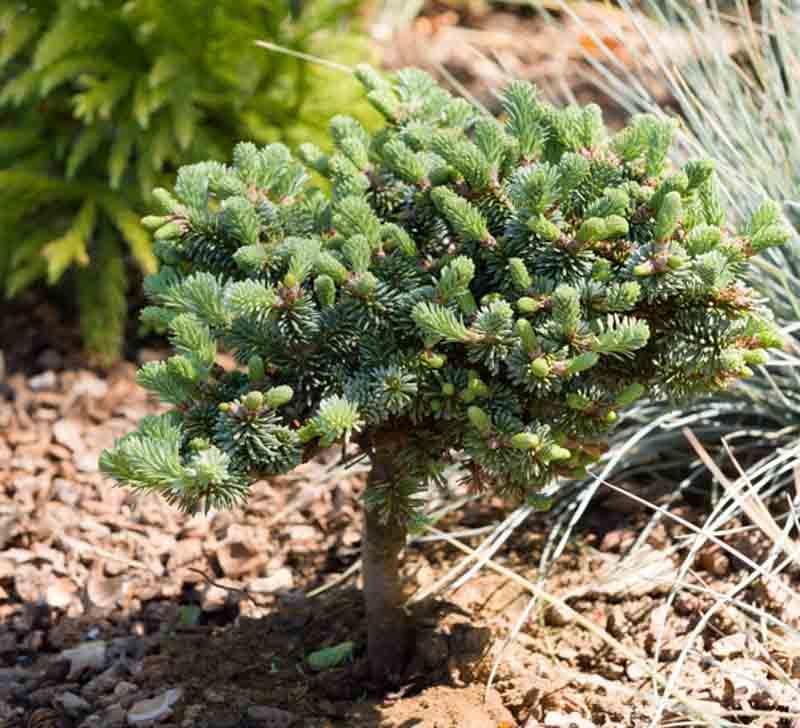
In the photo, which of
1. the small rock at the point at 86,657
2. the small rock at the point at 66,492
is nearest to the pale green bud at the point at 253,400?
the small rock at the point at 86,657

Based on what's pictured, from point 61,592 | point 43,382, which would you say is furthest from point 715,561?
point 43,382

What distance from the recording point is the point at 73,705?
7.26 feet

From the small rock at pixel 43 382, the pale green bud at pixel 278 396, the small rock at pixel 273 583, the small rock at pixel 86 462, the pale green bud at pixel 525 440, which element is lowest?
the small rock at pixel 273 583

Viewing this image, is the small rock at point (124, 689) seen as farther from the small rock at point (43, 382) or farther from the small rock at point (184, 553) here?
the small rock at point (43, 382)

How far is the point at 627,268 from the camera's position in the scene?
179cm

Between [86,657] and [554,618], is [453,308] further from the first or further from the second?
[86,657]

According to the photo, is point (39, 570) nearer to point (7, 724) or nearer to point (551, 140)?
point (7, 724)

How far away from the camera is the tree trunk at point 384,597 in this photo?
2127 mm

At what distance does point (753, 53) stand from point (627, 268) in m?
1.25

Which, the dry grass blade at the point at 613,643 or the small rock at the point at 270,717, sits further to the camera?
A: the small rock at the point at 270,717

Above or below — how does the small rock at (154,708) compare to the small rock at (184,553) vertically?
above

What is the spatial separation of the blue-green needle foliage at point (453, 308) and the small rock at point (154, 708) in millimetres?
602

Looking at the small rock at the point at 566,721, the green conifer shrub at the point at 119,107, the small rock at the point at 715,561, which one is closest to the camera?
the small rock at the point at 566,721

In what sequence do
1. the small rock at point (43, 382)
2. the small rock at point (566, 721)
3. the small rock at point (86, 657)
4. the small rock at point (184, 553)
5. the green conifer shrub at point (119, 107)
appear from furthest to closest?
the small rock at point (43, 382), the green conifer shrub at point (119, 107), the small rock at point (184, 553), the small rock at point (86, 657), the small rock at point (566, 721)
